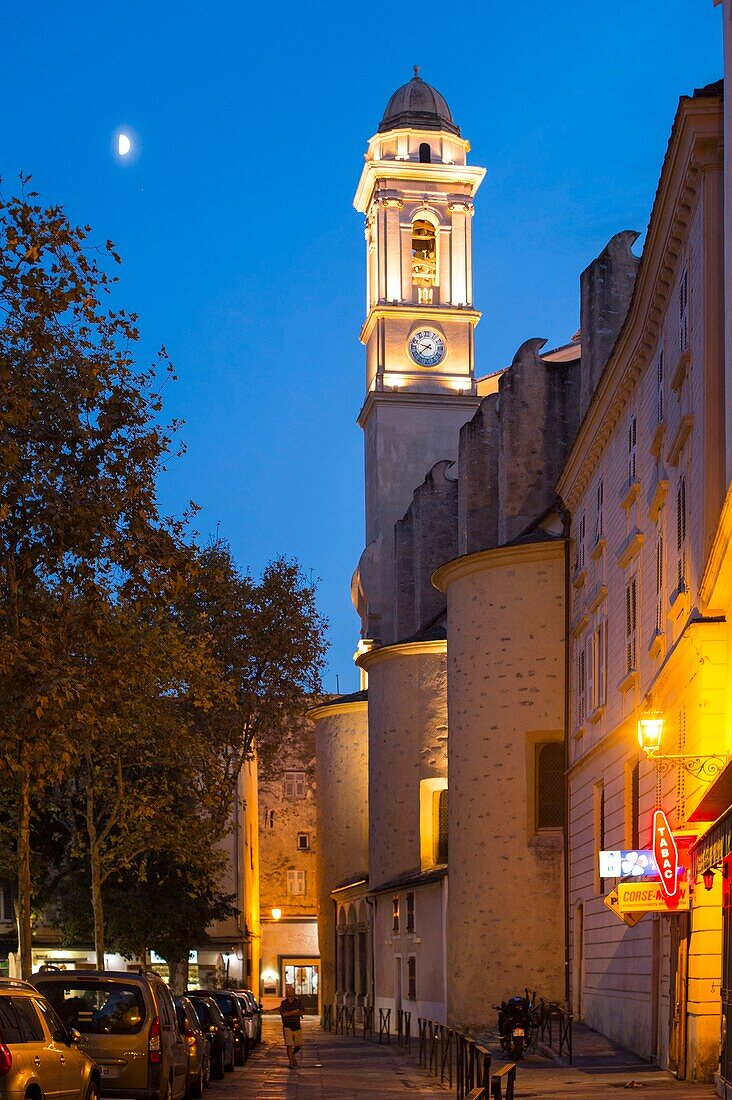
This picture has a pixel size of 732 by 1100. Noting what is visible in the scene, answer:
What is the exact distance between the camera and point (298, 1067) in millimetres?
34469

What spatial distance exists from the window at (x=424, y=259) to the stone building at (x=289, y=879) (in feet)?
76.9

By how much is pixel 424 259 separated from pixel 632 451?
46521mm

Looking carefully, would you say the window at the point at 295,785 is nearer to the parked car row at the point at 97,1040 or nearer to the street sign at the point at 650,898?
the parked car row at the point at 97,1040

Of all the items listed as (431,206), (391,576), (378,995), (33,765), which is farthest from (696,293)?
(431,206)

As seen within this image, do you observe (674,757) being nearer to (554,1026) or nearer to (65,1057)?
(65,1057)

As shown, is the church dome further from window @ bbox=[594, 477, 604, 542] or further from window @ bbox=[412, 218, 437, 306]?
window @ bbox=[594, 477, 604, 542]

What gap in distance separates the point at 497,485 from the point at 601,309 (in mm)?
12599

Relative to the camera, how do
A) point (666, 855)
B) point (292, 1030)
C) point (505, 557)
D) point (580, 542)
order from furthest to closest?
point (505, 557) → point (580, 542) → point (292, 1030) → point (666, 855)

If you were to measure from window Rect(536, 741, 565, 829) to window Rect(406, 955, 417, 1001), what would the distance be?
28.3ft

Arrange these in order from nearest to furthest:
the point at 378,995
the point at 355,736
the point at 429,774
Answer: the point at 429,774
the point at 378,995
the point at 355,736

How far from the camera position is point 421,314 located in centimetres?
7288

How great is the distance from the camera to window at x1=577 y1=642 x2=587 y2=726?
3600 cm

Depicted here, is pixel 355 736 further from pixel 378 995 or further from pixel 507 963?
pixel 507 963

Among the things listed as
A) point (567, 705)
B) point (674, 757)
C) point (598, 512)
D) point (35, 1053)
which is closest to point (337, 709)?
point (567, 705)
